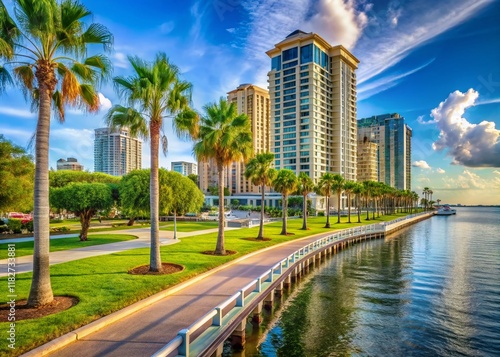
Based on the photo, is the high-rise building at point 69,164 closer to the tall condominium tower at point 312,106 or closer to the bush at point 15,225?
the tall condominium tower at point 312,106

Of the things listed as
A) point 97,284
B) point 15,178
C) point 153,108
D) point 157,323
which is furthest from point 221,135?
point 15,178

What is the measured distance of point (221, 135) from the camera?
22.9m

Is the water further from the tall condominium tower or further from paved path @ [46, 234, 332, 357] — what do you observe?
the tall condominium tower

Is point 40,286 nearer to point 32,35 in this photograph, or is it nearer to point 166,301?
point 166,301

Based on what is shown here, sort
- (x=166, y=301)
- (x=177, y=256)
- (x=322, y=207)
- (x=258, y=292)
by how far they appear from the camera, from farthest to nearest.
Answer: (x=322, y=207) → (x=177, y=256) → (x=258, y=292) → (x=166, y=301)

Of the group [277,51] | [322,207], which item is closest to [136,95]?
[322,207]

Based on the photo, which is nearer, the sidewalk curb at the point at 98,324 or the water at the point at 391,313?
the sidewalk curb at the point at 98,324

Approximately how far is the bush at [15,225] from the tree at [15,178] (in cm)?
463

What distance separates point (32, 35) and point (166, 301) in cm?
1155

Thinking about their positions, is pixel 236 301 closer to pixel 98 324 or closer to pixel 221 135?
pixel 98 324

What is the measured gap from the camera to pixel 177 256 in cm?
2136

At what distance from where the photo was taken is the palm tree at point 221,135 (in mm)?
22656

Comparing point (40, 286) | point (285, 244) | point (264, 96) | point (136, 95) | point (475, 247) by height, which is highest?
point (264, 96)

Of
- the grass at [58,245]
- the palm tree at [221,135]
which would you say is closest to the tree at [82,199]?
the grass at [58,245]
